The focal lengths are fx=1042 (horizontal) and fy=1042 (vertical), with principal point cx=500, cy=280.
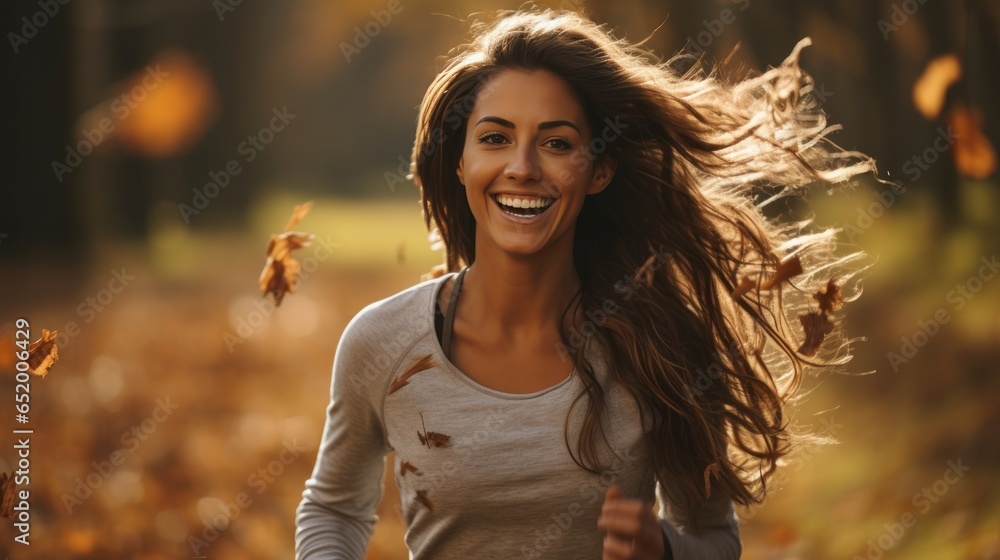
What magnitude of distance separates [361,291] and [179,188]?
3.80ft

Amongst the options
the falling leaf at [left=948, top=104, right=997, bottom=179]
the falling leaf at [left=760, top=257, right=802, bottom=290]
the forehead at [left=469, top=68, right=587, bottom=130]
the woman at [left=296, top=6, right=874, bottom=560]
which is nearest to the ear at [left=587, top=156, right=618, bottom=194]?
the woman at [left=296, top=6, right=874, bottom=560]

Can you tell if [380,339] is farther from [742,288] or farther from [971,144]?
[971,144]

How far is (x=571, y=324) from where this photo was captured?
2.33 m

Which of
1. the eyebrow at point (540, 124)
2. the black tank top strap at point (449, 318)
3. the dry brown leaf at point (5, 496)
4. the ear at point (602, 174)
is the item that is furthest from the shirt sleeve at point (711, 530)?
the dry brown leaf at point (5, 496)

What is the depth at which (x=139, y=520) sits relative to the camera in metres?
4.15

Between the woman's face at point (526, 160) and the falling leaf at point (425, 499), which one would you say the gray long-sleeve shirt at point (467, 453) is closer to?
the falling leaf at point (425, 499)

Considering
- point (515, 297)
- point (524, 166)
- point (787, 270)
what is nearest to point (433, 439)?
point (515, 297)

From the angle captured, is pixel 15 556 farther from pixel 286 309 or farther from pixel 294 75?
pixel 294 75

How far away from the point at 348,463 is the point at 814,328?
117 cm

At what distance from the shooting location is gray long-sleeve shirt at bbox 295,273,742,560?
2.15 metres

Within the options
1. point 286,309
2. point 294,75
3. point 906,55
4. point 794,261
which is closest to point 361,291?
point 286,309

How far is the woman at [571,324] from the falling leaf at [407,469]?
0.01m

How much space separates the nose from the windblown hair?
0.62ft

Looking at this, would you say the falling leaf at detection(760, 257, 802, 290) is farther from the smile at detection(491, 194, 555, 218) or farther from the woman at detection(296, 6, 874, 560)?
the smile at detection(491, 194, 555, 218)
